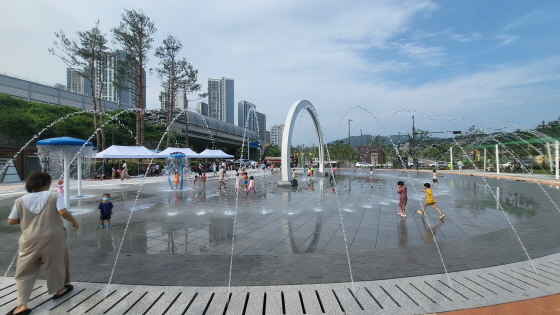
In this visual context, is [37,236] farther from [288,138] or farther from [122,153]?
[122,153]

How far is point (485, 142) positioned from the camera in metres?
32.0

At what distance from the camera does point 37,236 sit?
333 cm

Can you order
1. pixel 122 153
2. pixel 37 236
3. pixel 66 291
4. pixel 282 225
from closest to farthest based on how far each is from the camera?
pixel 37 236
pixel 66 291
pixel 282 225
pixel 122 153

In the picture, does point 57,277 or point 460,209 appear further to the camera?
point 460,209

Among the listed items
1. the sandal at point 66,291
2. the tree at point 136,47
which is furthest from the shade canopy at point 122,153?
the sandal at point 66,291

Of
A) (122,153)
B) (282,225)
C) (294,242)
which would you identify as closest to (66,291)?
(294,242)

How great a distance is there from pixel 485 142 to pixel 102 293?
130ft

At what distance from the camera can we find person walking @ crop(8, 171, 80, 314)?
3.30 metres

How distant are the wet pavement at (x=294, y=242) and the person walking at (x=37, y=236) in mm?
1001

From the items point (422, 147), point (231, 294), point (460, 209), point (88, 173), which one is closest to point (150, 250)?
point (231, 294)

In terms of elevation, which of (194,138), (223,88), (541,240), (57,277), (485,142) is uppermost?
(223,88)

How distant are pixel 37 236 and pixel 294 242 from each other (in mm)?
4617

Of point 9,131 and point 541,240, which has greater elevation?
point 9,131

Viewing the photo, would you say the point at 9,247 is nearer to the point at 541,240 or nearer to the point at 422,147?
the point at 541,240
